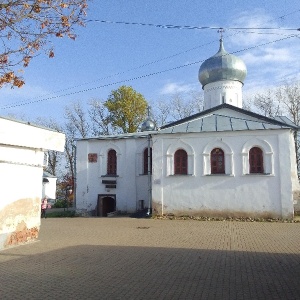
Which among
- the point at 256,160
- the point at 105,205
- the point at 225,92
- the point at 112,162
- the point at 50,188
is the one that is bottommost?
the point at 105,205

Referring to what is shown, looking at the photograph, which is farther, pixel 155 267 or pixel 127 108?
pixel 127 108

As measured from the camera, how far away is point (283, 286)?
19.8 ft

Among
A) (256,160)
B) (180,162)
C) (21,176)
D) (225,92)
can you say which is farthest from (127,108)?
(21,176)

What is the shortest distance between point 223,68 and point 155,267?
2027 centimetres

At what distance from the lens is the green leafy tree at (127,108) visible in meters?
35.8

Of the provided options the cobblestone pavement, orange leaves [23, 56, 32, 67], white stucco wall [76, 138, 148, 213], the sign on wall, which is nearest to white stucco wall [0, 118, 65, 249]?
the cobblestone pavement

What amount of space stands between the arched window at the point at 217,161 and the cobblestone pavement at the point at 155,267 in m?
6.53

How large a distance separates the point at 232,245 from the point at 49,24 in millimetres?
8022

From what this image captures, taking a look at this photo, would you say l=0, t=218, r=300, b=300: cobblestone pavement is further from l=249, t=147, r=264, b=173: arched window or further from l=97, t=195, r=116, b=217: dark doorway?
l=97, t=195, r=116, b=217: dark doorway

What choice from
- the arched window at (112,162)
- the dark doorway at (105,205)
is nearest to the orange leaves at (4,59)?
the arched window at (112,162)

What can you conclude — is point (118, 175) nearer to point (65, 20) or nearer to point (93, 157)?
point (93, 157)

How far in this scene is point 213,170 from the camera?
1903 centimetres

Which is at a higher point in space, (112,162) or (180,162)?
(112,162)

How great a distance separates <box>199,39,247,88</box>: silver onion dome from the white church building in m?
5.06
